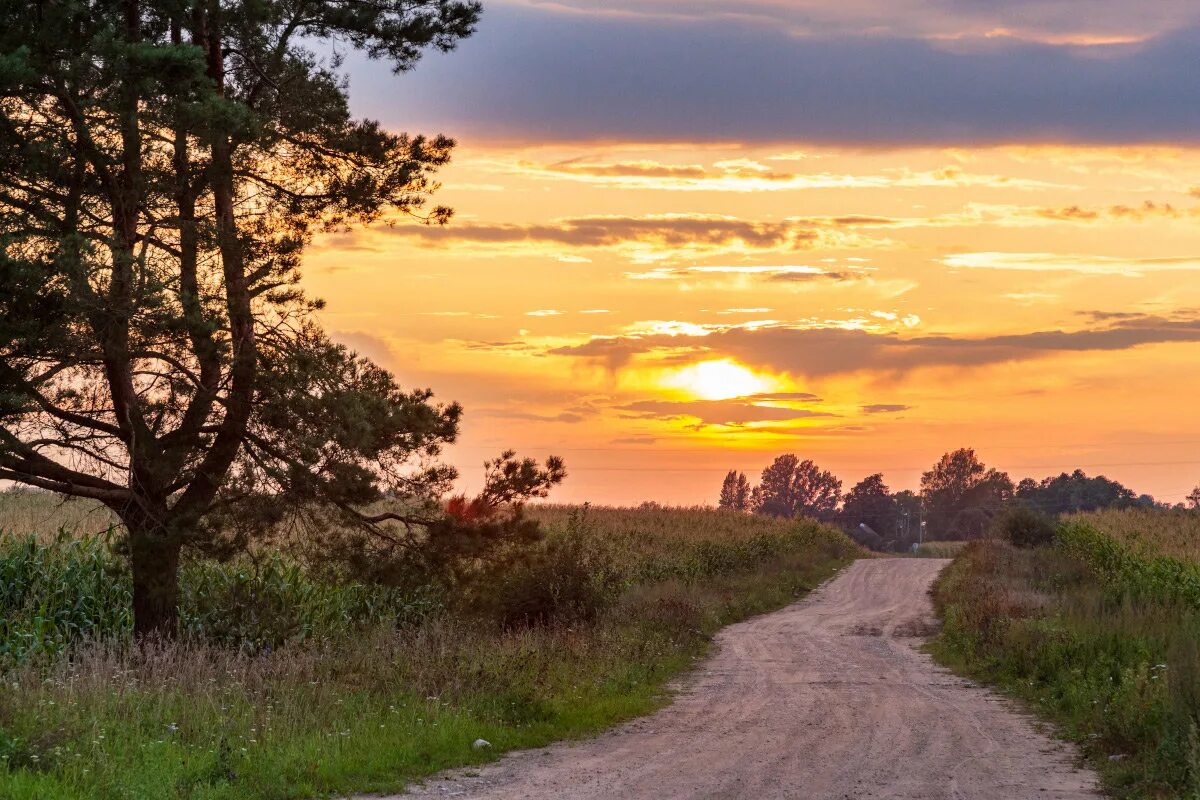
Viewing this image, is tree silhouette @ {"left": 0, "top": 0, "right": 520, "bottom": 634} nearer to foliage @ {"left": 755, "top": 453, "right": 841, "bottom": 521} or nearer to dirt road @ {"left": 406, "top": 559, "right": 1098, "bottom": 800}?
dirt road @ {"left": 406, "top": 559, "right": 1098, "bottom": 800}

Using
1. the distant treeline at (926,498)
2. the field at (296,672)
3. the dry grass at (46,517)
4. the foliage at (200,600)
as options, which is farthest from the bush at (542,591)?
the distant treeline at (926,498)

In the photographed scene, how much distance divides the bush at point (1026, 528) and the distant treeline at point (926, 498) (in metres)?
89.9

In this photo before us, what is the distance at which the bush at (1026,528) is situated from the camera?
56000 mm

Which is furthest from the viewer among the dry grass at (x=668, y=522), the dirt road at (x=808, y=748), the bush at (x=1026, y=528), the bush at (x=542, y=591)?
the bush at (x=1026, y=528)

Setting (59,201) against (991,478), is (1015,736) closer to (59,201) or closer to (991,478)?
(59,201)

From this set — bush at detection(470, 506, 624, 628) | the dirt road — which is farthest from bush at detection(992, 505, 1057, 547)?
bush at detection(470, 506, 624, 628)

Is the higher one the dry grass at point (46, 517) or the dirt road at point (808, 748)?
the dry grass at point (46, 517)

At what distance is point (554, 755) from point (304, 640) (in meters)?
8.74

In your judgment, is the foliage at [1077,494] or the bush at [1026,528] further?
the foliage at [1077,494]

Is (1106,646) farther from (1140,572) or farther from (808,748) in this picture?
(1140,572)

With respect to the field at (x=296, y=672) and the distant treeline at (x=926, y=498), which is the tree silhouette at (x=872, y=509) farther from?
the field at (x=296, y=672)

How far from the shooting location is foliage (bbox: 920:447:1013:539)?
159500mm

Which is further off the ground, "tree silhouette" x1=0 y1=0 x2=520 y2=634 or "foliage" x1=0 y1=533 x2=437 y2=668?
"tree silhouette" x1=0 y1=0 x2=520 y2=634

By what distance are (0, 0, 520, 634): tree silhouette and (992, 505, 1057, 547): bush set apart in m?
41.4
